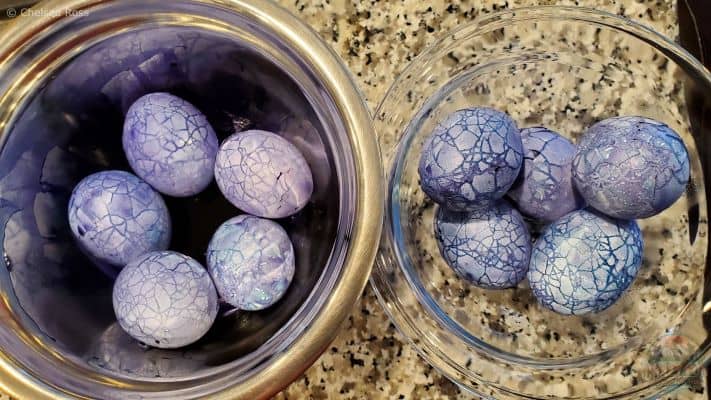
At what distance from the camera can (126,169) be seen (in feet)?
2.20

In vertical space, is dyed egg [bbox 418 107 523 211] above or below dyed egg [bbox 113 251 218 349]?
above

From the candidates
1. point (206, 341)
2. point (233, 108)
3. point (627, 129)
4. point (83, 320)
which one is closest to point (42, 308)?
point (83, 320)

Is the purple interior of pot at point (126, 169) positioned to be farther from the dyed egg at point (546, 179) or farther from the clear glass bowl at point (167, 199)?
the dyed egg at point (546, 179)

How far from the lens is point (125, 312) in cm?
59

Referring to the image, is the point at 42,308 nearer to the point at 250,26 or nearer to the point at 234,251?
the point at 234,251

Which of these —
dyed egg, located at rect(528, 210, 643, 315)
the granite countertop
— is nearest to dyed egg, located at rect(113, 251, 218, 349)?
the granite countertop

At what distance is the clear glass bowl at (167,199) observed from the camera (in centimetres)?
52

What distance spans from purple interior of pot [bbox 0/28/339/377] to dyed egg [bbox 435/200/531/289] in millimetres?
125

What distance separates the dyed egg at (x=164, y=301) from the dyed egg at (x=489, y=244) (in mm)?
239

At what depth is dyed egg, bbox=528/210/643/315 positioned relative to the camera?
594mm

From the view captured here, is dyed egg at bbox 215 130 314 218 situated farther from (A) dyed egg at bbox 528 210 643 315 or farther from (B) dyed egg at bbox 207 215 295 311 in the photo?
(A) dyed egg at bbox 528 210 643 315

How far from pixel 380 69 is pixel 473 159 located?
22 centimetres

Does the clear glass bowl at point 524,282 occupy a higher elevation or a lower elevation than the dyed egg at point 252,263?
higher

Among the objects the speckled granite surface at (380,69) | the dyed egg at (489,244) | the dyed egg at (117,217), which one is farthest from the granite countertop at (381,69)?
the dyed egg at (117,217)
